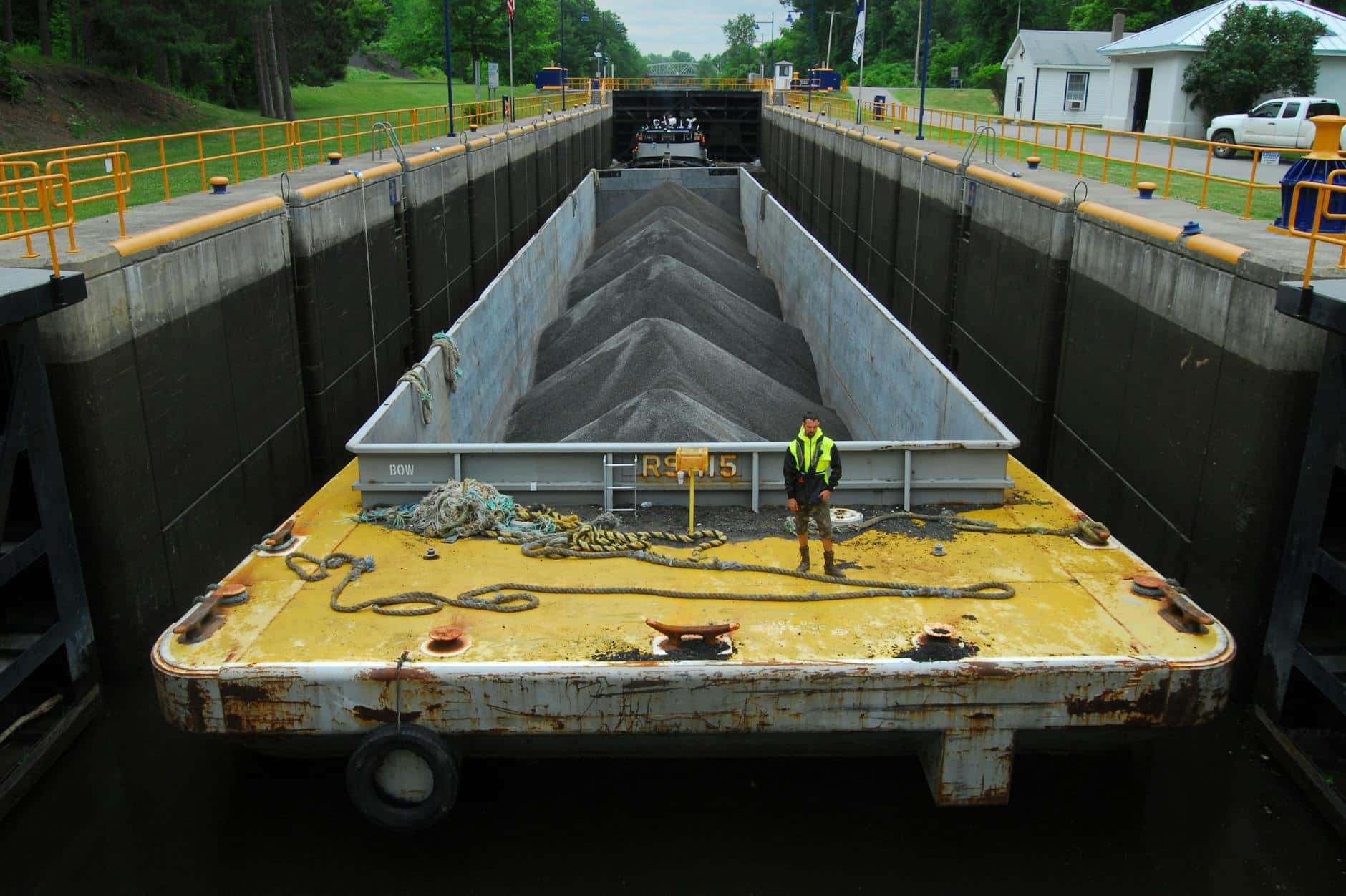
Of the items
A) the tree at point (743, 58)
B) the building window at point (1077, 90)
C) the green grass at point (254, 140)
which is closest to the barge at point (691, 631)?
the green grass at point (254, 140)

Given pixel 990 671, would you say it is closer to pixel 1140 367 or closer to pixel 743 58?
pixel 1140 367

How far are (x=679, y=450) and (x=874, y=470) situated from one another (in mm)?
1496

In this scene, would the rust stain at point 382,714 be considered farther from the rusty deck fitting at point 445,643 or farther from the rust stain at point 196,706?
the rust stain at point 196,706

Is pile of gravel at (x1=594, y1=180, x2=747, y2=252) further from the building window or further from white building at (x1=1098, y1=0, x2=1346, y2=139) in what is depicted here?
the building window

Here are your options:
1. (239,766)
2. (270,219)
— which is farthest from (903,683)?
(270,219)

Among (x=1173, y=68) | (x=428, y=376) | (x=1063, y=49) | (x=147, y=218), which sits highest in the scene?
(x=1063, y=49)

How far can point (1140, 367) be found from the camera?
936 cm

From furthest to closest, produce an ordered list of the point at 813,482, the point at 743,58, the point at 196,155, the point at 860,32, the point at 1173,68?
the point at 743,58 → the point at 860,32 → the point at 1173,68 → the point at 196,155 → the point at 813,482

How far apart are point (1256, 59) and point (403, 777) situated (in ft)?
102

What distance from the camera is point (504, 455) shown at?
25.5 feet

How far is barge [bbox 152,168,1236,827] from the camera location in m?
5.87

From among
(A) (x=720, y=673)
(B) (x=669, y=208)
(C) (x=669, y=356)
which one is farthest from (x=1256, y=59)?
(A) (x=720, y=673)

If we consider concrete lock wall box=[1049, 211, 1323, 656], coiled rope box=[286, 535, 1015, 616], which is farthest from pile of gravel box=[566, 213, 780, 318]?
coiled rope box=[286, 535, 1015, 616]

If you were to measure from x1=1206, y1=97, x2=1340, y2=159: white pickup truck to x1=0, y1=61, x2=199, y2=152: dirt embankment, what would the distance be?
28804 millimetres
